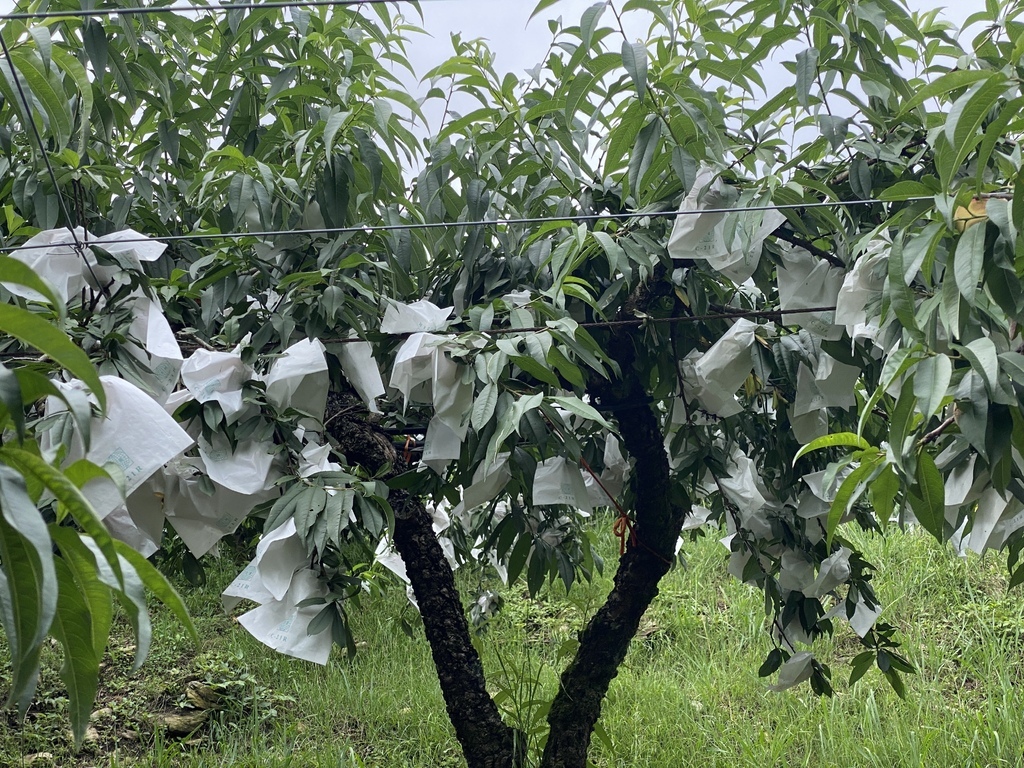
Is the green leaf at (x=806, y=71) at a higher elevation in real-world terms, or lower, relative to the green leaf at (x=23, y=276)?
higher

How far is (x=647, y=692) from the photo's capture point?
2773mm

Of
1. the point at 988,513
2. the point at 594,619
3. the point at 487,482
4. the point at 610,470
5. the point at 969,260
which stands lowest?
the point at 594,619

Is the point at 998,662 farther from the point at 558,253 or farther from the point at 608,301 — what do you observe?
the point at 558,253

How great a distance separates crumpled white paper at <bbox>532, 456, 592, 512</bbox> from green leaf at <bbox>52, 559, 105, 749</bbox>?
0.96m

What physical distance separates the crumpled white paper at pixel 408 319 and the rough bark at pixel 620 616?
58cm

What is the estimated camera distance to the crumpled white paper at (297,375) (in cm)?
115

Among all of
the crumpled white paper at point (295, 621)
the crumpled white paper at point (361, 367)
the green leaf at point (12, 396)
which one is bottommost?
the crumpled white paper at point (295, 621)

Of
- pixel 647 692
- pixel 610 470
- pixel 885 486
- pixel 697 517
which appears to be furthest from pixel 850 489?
pixel 647 692

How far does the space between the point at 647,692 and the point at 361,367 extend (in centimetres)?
196

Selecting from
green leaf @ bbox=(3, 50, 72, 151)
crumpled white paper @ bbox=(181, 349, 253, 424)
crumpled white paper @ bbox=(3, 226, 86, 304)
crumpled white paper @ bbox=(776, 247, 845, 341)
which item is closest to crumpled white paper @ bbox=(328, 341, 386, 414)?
crumpled white paper @ bbox=(181, 349, 253, 424)

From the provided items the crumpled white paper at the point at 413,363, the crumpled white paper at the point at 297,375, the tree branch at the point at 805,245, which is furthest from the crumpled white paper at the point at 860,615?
the crumpled white paper at the point at 297,375

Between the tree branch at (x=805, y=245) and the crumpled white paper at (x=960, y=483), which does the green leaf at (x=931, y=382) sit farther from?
the tree branch at (x=805, y=245)

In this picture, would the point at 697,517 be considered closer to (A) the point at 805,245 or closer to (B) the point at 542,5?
(A) the point at 805,245

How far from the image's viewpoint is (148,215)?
144 cm
